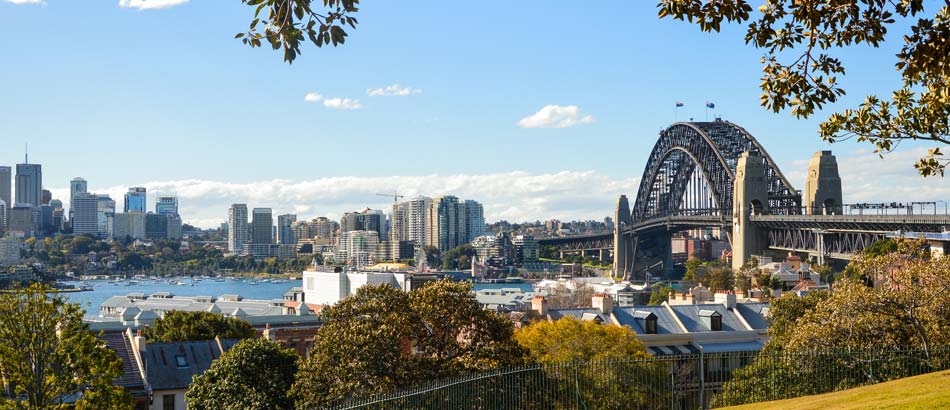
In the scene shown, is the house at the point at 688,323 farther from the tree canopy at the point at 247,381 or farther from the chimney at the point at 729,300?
the tree canopy at the point at 247,381

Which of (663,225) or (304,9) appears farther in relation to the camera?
(663,225)

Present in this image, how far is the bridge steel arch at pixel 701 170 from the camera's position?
432 feet

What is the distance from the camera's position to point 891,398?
20.6 metres

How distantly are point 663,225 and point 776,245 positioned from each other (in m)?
44.3

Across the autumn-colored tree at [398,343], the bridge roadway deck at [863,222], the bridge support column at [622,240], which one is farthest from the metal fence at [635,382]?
the bridge support column at [622,240]

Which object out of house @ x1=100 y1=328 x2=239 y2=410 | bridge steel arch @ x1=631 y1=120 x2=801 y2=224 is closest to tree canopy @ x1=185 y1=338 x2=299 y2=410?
house @ x1=100 y1=328 x2=239 y2=410

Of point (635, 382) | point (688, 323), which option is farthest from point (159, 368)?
point (688, 323)

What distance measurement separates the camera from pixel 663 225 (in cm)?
16250

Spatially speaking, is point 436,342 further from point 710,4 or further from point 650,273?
point 650,273

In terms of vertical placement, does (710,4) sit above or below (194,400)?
above

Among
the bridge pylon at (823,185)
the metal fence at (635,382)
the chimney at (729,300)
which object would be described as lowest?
the metal fence at (635,382)

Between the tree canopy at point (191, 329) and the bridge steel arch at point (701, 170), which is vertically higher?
the bridge steel arch at point (701, 170)

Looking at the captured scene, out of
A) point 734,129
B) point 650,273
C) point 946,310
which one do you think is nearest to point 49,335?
point 946,310

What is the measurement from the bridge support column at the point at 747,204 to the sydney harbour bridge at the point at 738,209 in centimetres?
10
